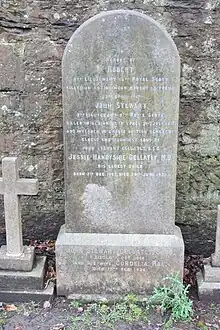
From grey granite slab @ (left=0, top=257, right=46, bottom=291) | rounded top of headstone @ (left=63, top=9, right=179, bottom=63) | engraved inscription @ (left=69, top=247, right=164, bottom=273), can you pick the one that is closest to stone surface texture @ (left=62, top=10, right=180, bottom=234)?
rounded top of headstone @ (left=63, top=9, right=179, bottom=63)

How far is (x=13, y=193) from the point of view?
3.46 metres

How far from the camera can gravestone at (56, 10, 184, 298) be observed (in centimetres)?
319

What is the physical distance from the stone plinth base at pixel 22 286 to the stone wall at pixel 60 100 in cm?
79

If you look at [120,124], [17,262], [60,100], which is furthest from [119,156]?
[17,262]

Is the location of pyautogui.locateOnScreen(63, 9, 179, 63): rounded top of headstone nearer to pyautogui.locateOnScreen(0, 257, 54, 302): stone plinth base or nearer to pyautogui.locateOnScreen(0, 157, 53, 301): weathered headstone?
pyautogui.locateOnScreen(0, 157, 53, 301): weathered headstone

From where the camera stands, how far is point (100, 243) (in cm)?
348

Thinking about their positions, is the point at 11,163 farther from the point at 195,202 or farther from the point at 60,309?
the point at 195,202

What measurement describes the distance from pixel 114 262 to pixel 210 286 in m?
0.74

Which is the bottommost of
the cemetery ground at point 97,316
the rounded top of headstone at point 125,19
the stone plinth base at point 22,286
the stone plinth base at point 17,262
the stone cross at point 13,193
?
the cemetery ground at point 97,316

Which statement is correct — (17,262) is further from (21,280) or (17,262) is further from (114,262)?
(114,262)

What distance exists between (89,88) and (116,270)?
1.37m

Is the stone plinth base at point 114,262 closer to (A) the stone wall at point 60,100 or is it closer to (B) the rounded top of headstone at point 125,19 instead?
(A) the stone wall at point 60,100

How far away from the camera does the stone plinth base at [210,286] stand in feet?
11.5

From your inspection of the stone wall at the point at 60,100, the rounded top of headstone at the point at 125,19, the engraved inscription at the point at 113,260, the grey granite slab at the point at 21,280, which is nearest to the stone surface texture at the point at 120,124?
the rounded top of headstone at the point at 125,19
